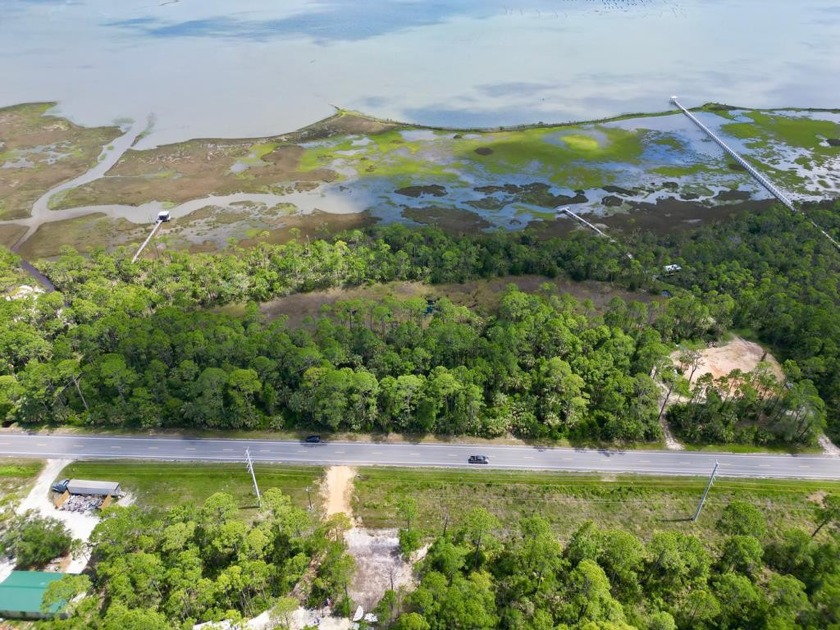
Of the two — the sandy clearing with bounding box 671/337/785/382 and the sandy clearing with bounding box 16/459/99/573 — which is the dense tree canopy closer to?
the sandy clearing with bounding box 671/337/785/382

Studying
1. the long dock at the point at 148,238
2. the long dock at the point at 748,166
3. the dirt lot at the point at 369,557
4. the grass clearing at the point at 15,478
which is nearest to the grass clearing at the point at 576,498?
the dirt lot at the point at 369,557

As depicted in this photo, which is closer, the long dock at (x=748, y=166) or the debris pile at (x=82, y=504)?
the debris pile at (x=82, y=504)

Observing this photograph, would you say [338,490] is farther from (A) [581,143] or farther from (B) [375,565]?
(A) [581,143]

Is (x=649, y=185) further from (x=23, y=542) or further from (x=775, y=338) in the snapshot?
(x=23, y=542)

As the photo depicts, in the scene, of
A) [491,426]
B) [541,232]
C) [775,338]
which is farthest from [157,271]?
[775,338]

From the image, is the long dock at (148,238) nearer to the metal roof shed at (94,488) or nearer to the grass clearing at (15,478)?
the grass clearing at (15,478)

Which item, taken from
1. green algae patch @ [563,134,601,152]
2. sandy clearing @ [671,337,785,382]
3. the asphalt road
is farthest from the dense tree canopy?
green algae patch @ [563,134,601,152]
